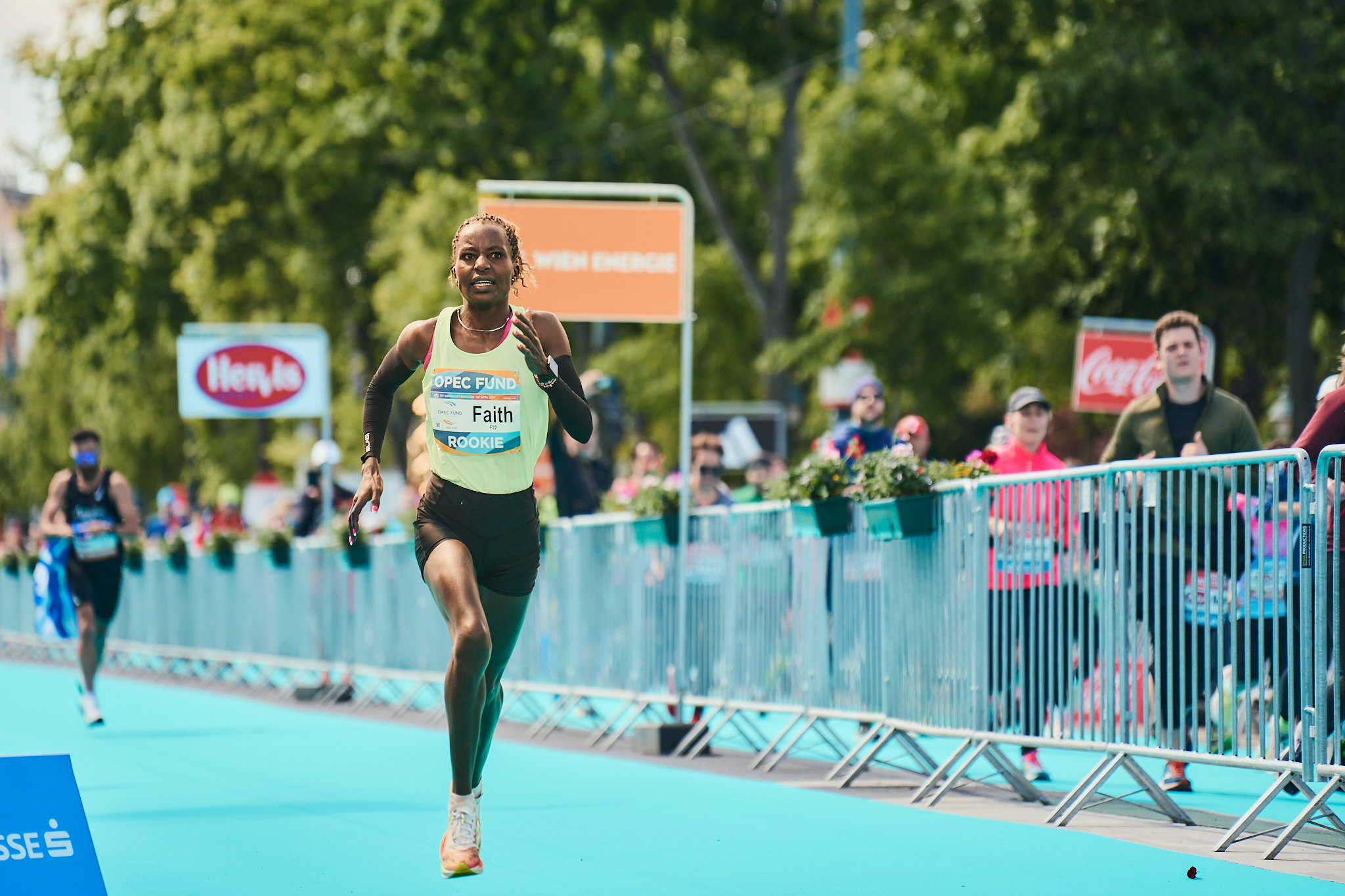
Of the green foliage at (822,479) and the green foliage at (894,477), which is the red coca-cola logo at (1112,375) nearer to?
the green foliage at (822,479)

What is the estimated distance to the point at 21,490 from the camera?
61.5 metres

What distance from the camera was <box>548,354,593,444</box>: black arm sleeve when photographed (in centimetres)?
649

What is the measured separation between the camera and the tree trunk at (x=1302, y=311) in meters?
19.4

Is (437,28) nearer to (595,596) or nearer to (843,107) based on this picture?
(843,107)

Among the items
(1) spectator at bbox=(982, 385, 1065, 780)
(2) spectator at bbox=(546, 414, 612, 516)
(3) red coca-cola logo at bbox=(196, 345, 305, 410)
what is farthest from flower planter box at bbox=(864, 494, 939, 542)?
(3) red coca-cola logo at bbox=(196, 345, 305, 410)

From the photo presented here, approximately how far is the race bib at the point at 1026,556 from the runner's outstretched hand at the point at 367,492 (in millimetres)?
2760

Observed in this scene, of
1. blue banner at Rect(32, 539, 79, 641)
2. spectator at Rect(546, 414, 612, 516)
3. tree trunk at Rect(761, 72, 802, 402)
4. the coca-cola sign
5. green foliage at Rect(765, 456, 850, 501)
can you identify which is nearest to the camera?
green foliage at Rect(765, 456, 850, 501)

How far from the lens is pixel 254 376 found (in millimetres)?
19188

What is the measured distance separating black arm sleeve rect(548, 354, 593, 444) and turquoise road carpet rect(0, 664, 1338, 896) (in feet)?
4.80

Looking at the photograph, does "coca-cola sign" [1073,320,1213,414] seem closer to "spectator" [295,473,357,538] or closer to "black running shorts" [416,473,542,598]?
"spectator" [295,473,357,538]

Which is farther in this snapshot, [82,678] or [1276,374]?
[1276,374]

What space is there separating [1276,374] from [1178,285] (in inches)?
147

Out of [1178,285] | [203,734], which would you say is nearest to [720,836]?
[203,734]

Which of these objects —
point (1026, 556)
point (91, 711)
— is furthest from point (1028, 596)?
point (91, 711)
